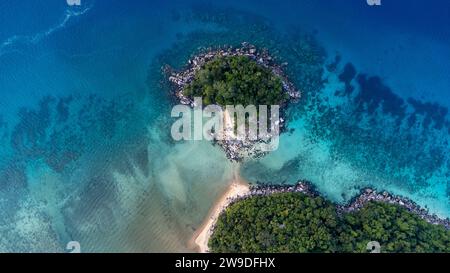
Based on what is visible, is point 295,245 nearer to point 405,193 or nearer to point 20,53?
point 405,193

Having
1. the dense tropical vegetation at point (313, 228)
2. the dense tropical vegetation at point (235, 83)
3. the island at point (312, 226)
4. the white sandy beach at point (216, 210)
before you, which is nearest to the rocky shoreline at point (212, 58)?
the dense tropical vegetation at point (235, 83)

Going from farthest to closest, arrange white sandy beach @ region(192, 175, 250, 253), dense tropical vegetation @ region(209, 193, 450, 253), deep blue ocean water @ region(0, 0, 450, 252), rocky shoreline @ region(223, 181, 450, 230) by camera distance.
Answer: rocky shoreline @ region(223, 181, 450, 230)
deep blue ocean water @ region(0, 0, 450, 252)
white sandy beach @ region(192, 175, 250, 253)
dense tropical vegetation @ region(209, 193, 450, 253)

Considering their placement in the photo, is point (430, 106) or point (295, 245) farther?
point (430, 106)

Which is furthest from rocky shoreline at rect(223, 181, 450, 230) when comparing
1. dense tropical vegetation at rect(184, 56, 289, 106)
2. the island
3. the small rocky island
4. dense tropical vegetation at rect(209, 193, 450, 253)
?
dense tropical vegetation at rect(184, 56, 289, 106)

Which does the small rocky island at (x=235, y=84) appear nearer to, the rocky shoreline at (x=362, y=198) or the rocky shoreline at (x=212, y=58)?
the rocky shoreline at (x=212, y=58)

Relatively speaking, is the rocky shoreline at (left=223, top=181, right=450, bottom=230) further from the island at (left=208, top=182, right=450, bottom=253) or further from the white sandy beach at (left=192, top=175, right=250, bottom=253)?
the white sandy beach at (left=192, top=175, right=250, bottom=253)

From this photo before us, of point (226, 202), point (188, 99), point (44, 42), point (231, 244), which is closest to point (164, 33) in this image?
point (188, 99)
